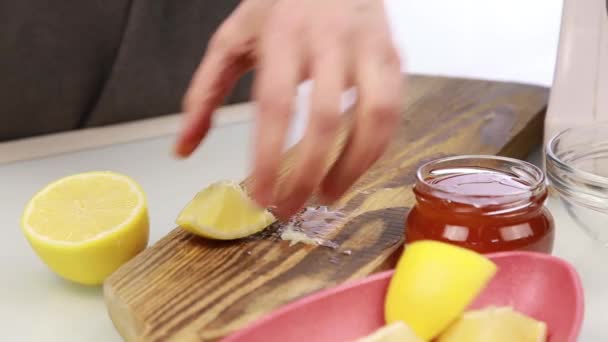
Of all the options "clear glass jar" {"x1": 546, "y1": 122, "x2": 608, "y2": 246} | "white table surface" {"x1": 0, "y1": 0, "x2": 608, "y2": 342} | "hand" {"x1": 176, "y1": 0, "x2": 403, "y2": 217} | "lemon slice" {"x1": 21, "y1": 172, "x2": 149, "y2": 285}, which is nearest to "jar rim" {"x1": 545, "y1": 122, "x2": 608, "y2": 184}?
"clear glass jar" {"x1": 546, "y1": 122, "x2": 608, "y2": 246}

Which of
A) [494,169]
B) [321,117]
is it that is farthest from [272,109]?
[494,169]

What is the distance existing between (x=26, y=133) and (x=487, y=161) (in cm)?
73

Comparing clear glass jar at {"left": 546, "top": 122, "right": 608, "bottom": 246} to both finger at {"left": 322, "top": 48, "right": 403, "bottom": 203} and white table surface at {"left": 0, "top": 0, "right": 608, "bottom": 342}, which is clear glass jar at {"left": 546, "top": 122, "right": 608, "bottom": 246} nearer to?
white table surface at {"left": 0, "top": 0, "right": 608, "bottom": 342}

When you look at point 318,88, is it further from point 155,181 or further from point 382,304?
point 155,181

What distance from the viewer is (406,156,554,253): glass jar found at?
2.16 feet

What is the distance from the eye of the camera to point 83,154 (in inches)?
43.6

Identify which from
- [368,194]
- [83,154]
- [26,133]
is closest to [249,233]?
[368,194]

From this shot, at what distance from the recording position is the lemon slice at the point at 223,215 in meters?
0.73

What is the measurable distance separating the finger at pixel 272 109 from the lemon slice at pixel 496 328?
0.17 meters

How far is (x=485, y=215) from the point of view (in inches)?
25.9

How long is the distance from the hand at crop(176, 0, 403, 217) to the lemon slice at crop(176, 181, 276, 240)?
0.48ft

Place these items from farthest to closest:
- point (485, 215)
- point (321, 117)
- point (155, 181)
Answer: point (155, 181), point (485, 215), point (321, 117)

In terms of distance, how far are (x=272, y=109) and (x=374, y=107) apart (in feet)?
0.23

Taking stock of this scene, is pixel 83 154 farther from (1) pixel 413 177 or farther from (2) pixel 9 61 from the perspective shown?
(1) pixel 413 177
